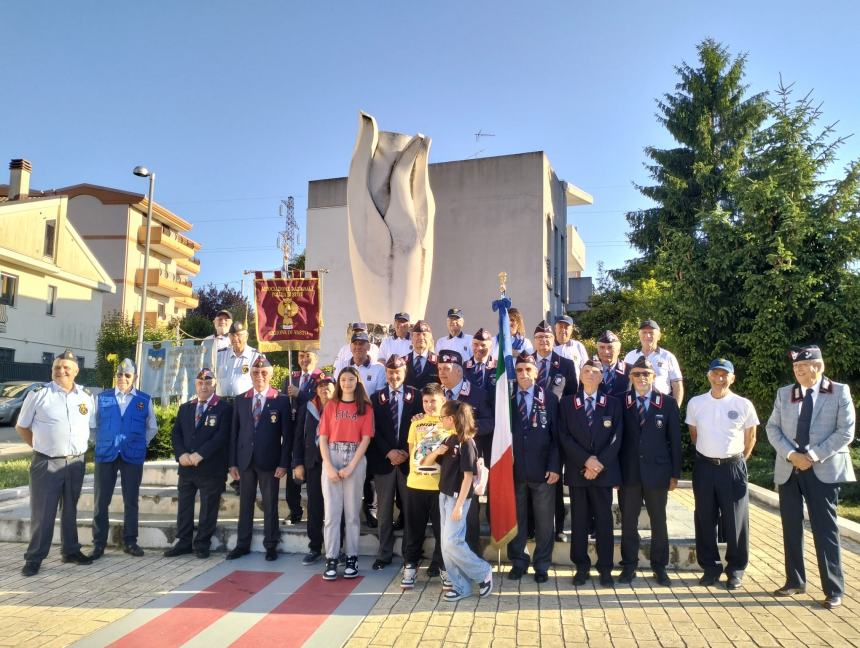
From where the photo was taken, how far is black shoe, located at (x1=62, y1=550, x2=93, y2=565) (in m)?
6.08

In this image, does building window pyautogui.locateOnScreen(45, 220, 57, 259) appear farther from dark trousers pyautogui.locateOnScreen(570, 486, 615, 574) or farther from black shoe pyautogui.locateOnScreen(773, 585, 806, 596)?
black shoe pyautogui.locateOnScreen(773, 585, 806, 596)

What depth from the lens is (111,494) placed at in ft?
20.9

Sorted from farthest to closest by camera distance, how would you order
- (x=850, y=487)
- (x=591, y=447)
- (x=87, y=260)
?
(x=87, y=260), (x=850, y=487), (x=591, y=447)

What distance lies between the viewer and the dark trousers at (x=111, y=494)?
627 centimetres

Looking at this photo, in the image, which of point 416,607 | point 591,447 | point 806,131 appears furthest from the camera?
point 806,131

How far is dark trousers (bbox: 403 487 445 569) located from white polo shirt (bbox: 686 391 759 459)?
2.30m

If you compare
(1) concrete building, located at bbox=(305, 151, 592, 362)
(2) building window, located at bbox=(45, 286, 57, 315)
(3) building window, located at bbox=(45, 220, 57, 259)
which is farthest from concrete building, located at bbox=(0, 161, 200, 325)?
(1) concrete building, located at bbox=(305, 151, 592, 362)

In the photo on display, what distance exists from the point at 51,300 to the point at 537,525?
94.3 feet

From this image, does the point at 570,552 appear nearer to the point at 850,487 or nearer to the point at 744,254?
the point at 850,487

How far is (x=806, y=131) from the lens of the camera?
12344 mm

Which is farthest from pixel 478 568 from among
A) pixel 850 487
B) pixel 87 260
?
pixel 87 260

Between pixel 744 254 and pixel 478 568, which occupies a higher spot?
pixel 744 254

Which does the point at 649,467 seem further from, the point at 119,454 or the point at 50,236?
the point at 50,236

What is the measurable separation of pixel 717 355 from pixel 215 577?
9.76 meters
